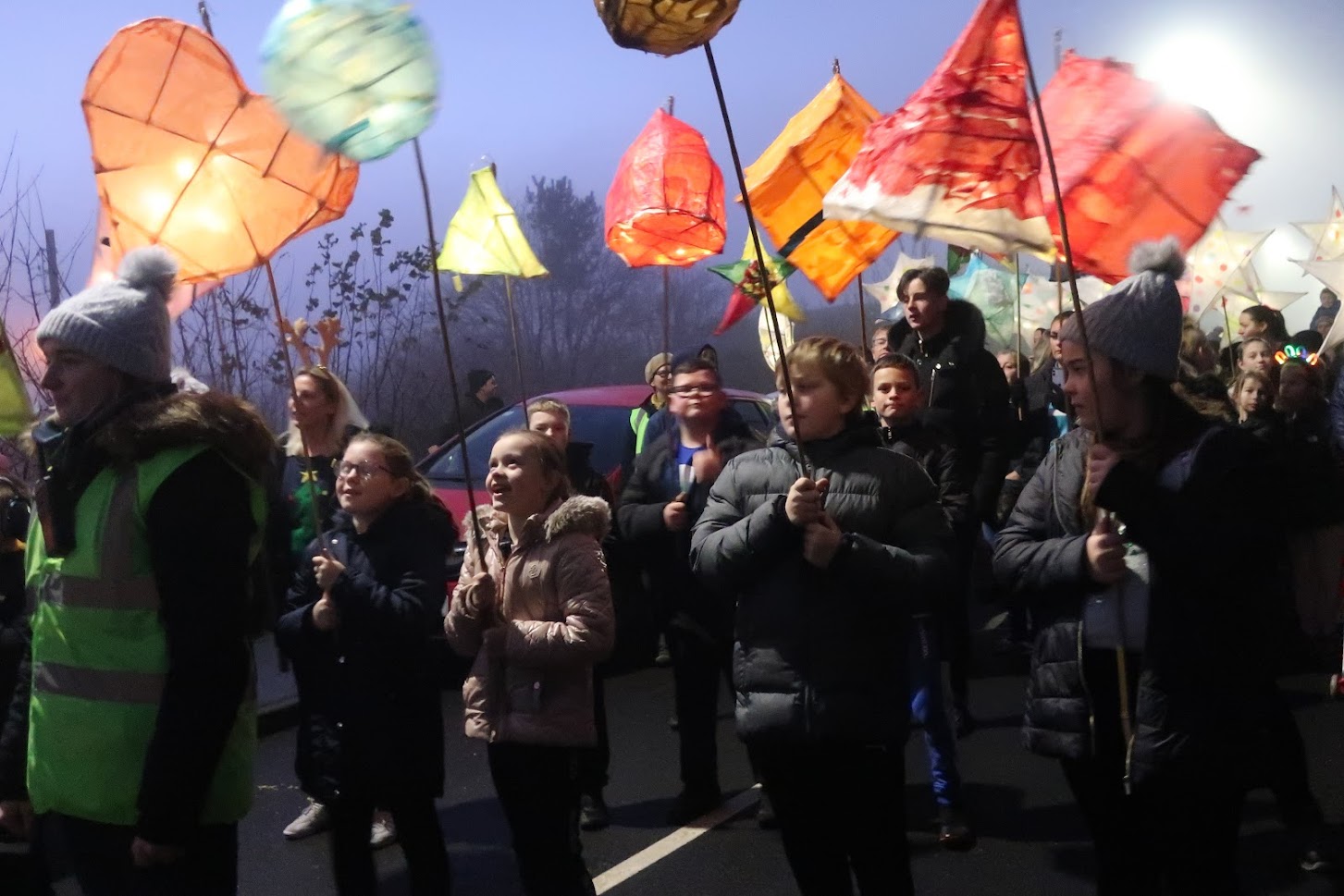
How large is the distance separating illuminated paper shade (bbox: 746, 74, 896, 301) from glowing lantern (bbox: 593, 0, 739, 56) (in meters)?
2.33

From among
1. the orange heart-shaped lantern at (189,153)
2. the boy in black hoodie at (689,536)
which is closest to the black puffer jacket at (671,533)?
the boy in black hoodie at (689,536)

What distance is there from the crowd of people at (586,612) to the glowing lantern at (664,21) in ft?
2.85

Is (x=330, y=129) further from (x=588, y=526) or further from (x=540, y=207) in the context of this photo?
(x=540, y=207)

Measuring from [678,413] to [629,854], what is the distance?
5.30ft

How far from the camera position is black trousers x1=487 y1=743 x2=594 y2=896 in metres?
3.80

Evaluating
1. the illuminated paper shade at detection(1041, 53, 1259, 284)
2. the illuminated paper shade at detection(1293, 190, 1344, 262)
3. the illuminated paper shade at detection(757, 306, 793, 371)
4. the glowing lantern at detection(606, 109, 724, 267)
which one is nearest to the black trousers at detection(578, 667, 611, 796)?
the illuminated paper shade at detection(1041, 53, 1259, 284)

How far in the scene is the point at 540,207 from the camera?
26.3m

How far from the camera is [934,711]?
5.07m

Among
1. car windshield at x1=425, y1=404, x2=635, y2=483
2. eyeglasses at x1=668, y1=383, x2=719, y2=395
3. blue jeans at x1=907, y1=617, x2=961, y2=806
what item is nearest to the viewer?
blue jeans at x1=907, y1=617, x2=961, y2=806

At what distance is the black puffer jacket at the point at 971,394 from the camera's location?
639 cm

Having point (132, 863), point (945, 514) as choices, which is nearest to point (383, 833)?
point (945, 514)

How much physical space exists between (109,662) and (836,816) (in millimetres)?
1807

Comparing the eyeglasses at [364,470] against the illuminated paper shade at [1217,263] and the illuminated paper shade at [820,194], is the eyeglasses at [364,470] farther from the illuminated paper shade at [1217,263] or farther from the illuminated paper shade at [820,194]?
the illuminated paper shade at [1217,263]

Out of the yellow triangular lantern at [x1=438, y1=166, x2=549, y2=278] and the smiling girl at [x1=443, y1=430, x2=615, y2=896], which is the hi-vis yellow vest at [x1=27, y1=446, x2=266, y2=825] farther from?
the yellow triangular lantern at [x1=438, y1=166, x2=549, y2=278]
